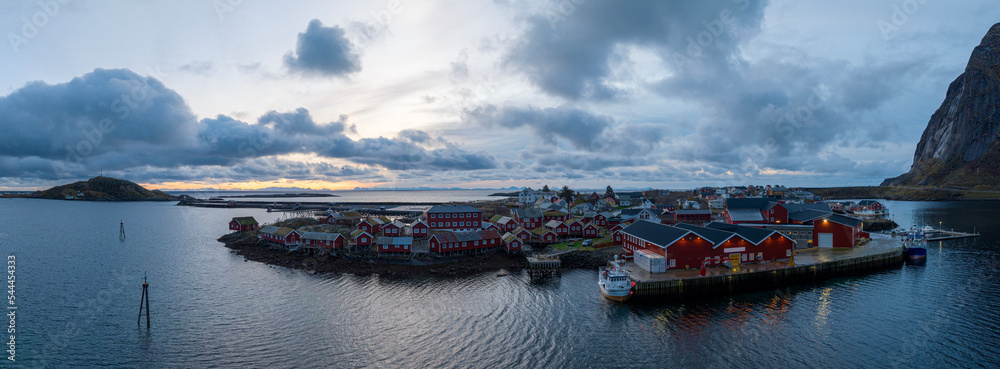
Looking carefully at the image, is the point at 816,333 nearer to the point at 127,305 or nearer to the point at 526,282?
the point at 526,282

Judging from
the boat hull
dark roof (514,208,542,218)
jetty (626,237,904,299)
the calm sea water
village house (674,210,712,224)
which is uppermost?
dark roof (514,208,542,218)

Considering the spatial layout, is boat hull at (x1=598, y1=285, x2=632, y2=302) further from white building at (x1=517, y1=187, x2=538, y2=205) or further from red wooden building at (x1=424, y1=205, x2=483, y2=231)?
white building at (x1=517, y1=187, x2=538, y2=205)

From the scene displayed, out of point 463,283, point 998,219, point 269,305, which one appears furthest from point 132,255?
point 998,219

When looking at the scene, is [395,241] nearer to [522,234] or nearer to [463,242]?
[463,242]

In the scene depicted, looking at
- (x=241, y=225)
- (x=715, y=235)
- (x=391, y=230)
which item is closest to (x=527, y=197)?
(x=391, y=230)

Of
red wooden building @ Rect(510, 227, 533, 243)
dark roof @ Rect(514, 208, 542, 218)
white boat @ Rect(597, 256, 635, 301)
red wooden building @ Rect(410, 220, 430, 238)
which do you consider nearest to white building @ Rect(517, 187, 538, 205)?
dark roof @ Rect(514, 208, 542, 218)
